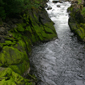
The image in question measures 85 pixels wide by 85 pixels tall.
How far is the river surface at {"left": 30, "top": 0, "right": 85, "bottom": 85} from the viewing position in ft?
31.7

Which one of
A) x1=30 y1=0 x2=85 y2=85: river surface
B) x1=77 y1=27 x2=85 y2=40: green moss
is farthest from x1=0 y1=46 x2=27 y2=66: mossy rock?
x1=77 y1=27 x2=85 y2=40: green moss

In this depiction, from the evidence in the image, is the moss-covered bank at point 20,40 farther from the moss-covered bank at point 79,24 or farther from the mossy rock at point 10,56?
the moss-covered bank at point 79,24

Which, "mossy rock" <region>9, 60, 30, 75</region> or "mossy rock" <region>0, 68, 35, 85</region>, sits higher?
"mossy rock" <region>0, 68, 35, 85</region>

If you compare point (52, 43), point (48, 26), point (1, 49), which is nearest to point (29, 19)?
point (48, 26)

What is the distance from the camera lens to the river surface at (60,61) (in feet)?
31.7

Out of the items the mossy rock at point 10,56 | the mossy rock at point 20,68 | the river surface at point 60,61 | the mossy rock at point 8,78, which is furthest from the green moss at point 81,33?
the mossy rock at point 8,78

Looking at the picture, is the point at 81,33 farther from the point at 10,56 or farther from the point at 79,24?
the point at 10,56

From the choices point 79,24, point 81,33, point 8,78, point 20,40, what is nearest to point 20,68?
point 8,78

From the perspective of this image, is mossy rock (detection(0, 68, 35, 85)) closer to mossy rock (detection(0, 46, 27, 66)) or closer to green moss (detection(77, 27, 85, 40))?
mossy rock (detection(0, 46, 27, 66))

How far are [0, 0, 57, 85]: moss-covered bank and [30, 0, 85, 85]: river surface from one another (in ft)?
4.21

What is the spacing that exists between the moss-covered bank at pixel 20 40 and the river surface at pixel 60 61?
1.28 m

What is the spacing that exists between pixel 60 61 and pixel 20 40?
5492mm

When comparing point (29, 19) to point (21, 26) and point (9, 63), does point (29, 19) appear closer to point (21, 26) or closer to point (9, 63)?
point (21, 26)

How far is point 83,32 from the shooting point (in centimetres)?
1694
